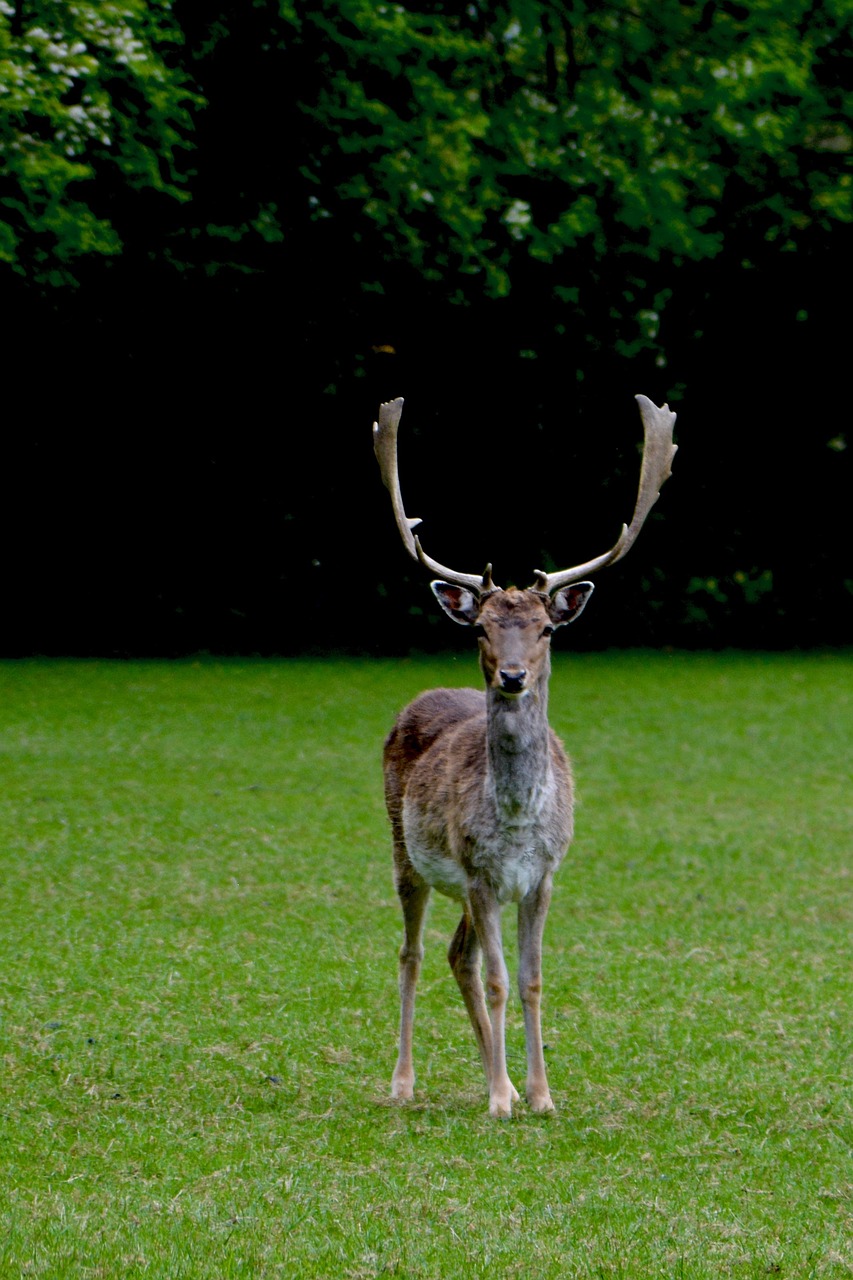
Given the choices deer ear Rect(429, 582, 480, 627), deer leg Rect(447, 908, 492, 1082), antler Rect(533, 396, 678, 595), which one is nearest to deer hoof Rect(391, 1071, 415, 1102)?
deer leg Rect(447, 908, 492, 1082)

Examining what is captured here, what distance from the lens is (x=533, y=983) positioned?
6656 millimetres

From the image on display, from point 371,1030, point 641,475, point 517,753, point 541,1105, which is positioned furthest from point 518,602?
point 371,1030

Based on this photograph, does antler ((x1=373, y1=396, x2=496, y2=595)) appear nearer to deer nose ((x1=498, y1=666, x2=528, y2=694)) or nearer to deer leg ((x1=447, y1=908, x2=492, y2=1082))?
deer nose ((x1=498, y1=666, x2=528, y2=694))

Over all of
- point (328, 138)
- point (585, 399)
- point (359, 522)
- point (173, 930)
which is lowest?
point (173, 930)

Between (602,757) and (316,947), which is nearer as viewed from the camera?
(316,947)

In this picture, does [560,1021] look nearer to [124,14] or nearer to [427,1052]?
[427,1052]

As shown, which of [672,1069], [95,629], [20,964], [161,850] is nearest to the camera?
[672,1069]

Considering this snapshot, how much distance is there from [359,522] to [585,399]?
327 cm

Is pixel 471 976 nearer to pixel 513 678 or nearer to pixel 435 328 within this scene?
pixel 513 678

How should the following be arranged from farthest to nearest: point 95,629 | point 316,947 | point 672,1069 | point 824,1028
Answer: point 95,629
point 316,947
point 824,1028
point 672,1069

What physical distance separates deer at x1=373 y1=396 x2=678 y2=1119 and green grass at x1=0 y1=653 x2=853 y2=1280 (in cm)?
27

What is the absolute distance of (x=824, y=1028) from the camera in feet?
26.0

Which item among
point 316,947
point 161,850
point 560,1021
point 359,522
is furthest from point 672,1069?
point 359,522

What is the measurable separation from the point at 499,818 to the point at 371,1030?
163cm
